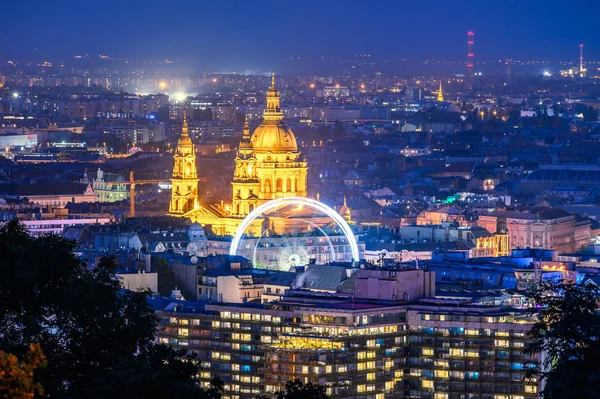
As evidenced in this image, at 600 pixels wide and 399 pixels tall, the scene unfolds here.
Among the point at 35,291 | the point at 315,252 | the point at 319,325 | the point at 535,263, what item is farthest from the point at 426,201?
the point at 35,291

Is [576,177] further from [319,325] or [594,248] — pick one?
[319,325]

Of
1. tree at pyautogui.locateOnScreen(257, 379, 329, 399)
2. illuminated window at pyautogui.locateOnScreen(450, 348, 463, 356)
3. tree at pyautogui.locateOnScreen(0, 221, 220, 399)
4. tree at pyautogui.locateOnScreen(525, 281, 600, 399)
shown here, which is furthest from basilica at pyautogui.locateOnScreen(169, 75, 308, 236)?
tree at pyautogui.locateOnScreen(525, 281, 600, 399)

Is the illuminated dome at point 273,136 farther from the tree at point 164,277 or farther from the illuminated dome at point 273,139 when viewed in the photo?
the tree at point 164,277

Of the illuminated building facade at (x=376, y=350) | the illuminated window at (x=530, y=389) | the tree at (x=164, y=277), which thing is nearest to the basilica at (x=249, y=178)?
the tree at (x=164, y=277)

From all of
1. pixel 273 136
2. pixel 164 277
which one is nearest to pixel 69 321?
pixel 164 277

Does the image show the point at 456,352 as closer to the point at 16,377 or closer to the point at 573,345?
the point at 573,345

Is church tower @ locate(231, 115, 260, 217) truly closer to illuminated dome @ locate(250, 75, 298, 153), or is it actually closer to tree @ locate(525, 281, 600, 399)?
illuminated dome @ locate(250, 75, 298, 153)
